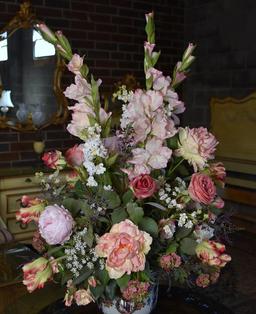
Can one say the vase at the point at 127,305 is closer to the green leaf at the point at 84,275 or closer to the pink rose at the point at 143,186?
the green leaf at the point at 84,275

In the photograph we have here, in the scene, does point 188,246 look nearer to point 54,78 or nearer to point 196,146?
point 196,146

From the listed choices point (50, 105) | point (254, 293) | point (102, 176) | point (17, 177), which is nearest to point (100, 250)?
point (102, 176)

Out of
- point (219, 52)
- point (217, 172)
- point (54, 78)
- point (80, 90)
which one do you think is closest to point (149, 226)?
point (217, 172)

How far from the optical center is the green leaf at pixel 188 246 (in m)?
1.15

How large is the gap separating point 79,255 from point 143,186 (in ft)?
0.80

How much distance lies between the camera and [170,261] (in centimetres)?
110

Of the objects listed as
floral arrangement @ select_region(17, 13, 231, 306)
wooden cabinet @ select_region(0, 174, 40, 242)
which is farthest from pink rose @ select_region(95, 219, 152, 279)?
wooden cabinet @ select_region(0, 174, 40, 242)

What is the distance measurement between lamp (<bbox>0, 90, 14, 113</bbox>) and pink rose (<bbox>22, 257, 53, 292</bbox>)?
8.77ft

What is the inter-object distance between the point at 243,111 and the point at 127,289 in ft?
10.7

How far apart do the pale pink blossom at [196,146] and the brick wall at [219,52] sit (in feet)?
9.96

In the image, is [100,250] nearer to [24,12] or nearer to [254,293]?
[254,293]

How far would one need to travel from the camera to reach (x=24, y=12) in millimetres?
3535

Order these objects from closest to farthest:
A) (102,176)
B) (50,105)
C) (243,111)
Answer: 1. (102,176)
2. (50,105)
3. (243,111)

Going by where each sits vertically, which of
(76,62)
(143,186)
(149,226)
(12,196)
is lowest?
(12,196)
